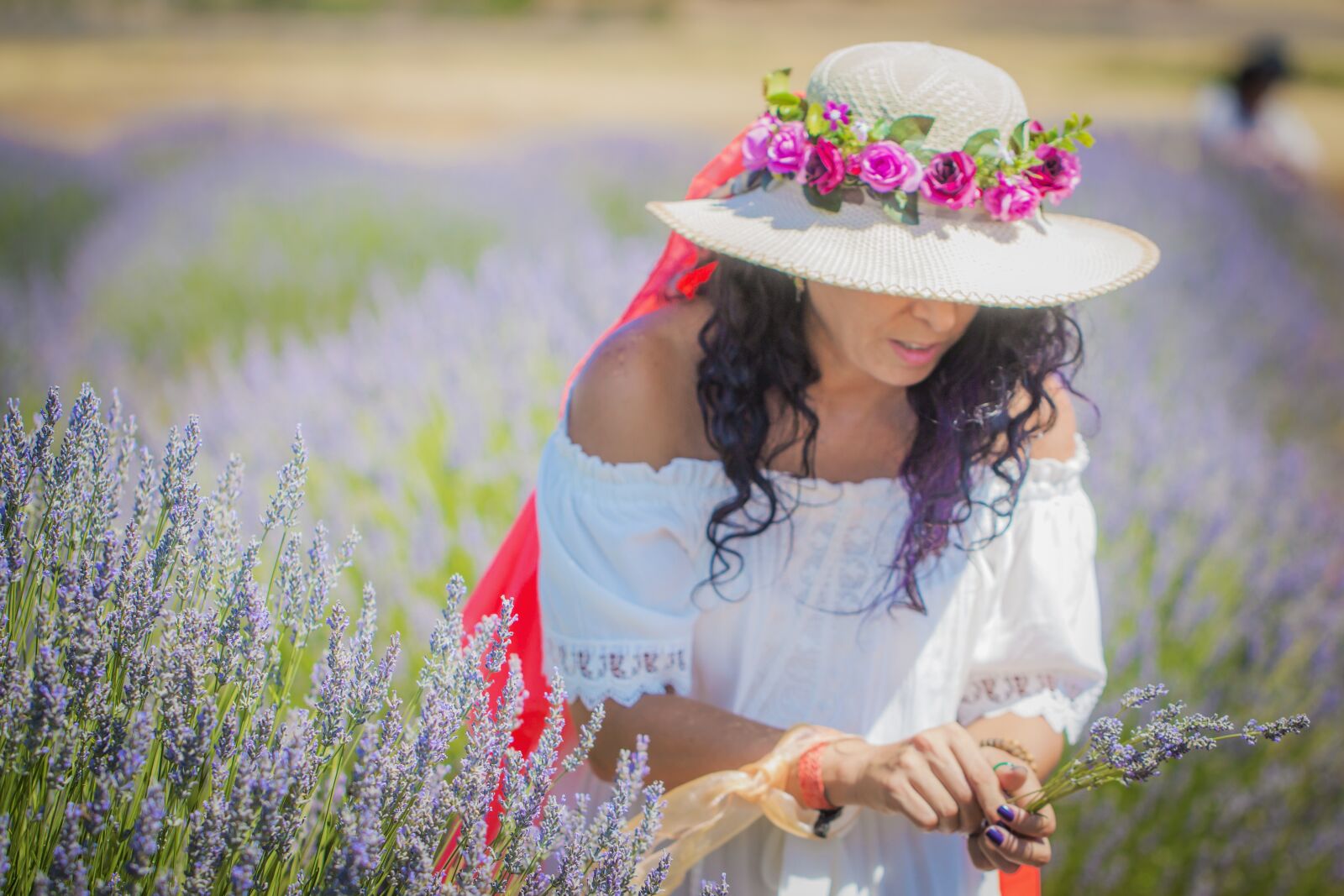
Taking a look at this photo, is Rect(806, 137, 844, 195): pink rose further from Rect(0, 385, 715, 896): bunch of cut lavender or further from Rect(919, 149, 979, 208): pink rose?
Rect(0, 385, 715, 896): bunch of cut lavender

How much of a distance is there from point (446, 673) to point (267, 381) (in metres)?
1.99

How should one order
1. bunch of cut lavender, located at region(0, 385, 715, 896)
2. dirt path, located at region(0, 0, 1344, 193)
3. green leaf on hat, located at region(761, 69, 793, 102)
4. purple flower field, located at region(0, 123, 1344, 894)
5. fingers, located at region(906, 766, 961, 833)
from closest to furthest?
bunch of cut lavender, located at region(0, 385, 715, 896)
fingers, located at region(906, 766, 961, 833)
green leaf on hat, located at region(761, 69, 793, 102)
purple flower field, located at region(0, 123, 1344, 894)
dirt path, located at region(0, 0, 1344, 193)

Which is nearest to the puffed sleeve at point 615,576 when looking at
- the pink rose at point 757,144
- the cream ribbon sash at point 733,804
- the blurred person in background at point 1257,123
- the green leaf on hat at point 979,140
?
the cream ribbon sash at point 733,804

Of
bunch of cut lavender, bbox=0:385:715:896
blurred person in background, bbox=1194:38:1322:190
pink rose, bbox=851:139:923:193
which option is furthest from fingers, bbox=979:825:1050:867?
blurred person in background, bbox=1194:38:1322:190

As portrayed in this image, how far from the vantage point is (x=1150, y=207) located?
4105mm

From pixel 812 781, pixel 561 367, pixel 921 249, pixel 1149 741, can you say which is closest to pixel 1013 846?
pixel 812 781

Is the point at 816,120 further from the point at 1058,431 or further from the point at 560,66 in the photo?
the point at 560,66

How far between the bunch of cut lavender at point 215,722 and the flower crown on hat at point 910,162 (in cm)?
60

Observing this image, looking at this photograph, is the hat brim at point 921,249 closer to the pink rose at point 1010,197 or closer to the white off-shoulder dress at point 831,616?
the pink rose at point 1010,197

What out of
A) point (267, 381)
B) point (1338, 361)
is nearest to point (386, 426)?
point (267, 381)

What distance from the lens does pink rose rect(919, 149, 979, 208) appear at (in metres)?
1.07

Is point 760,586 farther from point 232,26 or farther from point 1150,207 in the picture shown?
point 232,26

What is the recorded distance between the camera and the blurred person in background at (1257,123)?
5.08 metres

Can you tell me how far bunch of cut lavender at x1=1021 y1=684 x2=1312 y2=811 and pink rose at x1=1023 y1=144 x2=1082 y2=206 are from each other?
545 mm
